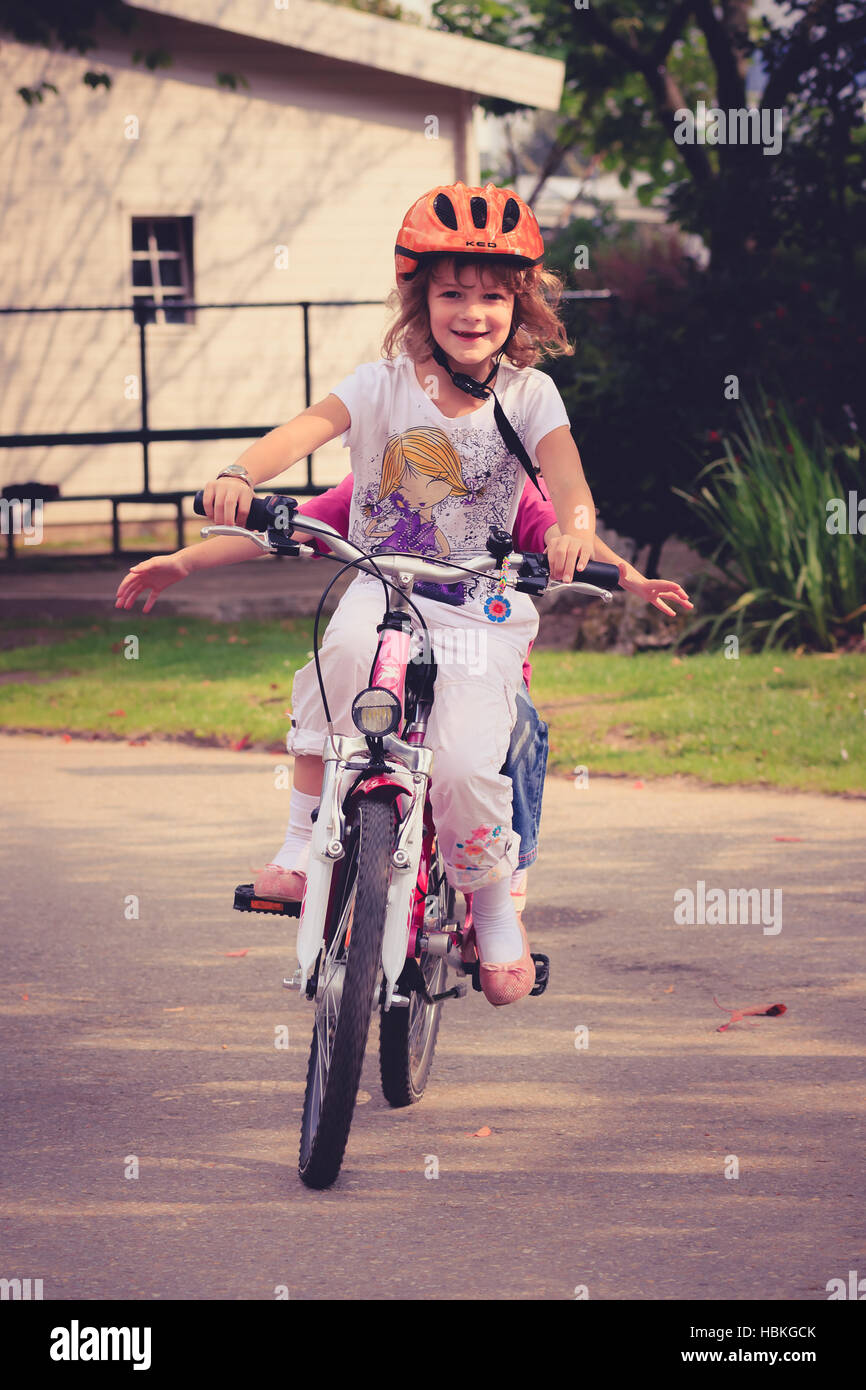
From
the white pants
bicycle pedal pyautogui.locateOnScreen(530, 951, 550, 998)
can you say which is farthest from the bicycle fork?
bicycle pedal pyautogui.locateOnScreen(530, 951, 550, 998)

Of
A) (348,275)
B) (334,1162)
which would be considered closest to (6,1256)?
(334,1162)

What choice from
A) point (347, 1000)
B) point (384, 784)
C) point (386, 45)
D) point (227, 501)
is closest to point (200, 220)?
point (386, 45)

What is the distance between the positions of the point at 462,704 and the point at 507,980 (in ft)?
2.25

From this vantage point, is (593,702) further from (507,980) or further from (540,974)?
(507,980)

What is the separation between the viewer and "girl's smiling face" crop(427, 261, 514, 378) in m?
4.55

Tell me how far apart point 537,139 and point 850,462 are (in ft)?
322

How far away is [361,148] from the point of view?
65.2ft

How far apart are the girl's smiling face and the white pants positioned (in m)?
0.59

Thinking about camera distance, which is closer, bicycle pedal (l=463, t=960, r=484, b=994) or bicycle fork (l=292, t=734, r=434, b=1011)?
bicycle fork (l=292, t=734, r=434, b=1011)

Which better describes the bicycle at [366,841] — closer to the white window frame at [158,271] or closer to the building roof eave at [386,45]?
the building roof eave at [386,45]

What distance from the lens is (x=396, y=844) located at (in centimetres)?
409

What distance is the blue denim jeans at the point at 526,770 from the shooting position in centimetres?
456

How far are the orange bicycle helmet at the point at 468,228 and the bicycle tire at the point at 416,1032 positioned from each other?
139 cm

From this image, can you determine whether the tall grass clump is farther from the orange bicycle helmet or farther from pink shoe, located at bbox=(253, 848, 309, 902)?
pink shoe, located at bbox=(253, 848, 309, 902)
